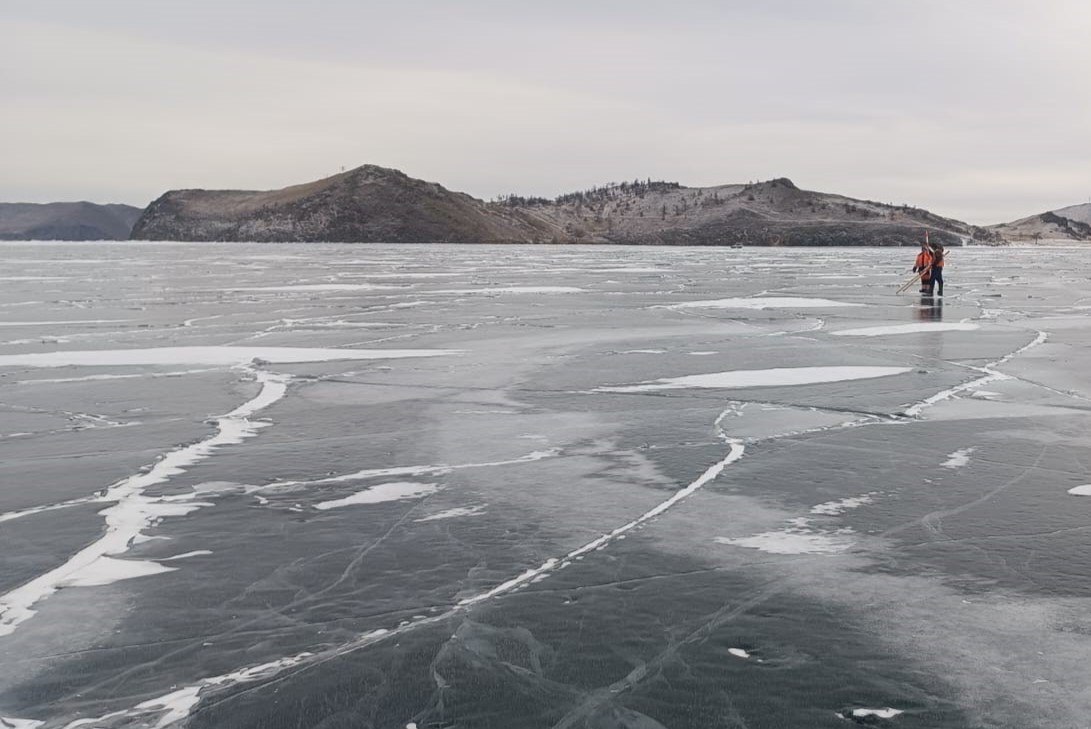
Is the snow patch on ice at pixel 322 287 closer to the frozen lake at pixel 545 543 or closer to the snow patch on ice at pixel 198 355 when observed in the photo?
the snow patch on ice at pixel 198 355

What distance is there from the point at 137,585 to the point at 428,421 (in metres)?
4.77

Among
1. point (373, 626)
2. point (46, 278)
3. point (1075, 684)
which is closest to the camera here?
point (1075, 684)

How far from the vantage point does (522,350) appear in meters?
16.2

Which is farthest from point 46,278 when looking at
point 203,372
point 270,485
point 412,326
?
point 270,485

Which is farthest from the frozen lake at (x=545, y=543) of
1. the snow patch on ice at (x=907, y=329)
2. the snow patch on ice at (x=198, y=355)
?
the snow patch on ice at (x=907, y=329)

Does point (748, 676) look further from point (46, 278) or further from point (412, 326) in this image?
point (46, 278)

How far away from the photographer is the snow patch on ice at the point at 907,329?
61.8 feet

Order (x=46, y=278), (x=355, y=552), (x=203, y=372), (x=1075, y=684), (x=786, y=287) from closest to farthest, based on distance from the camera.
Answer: (x=1075, y=684), (x=355, y=552), (x=203, y=372), (x=786, y=287), (x=46, y=278)

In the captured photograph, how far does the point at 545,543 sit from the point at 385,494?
1.67m

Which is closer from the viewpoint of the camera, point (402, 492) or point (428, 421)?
point (402, 492)

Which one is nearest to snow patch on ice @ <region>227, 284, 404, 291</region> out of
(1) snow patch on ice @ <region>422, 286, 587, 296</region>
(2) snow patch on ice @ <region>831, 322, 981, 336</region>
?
(1) snow patch on ice @ <region>422, 286, 587, 296</region>

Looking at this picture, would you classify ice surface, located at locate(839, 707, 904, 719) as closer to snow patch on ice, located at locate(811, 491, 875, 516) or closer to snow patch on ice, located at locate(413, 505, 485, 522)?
snow patch on ice, located at locate(811, 491, 875, 516)

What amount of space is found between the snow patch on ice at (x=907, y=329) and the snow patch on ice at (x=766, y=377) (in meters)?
5.05

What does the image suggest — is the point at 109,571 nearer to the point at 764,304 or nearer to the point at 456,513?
the point at 456,513
